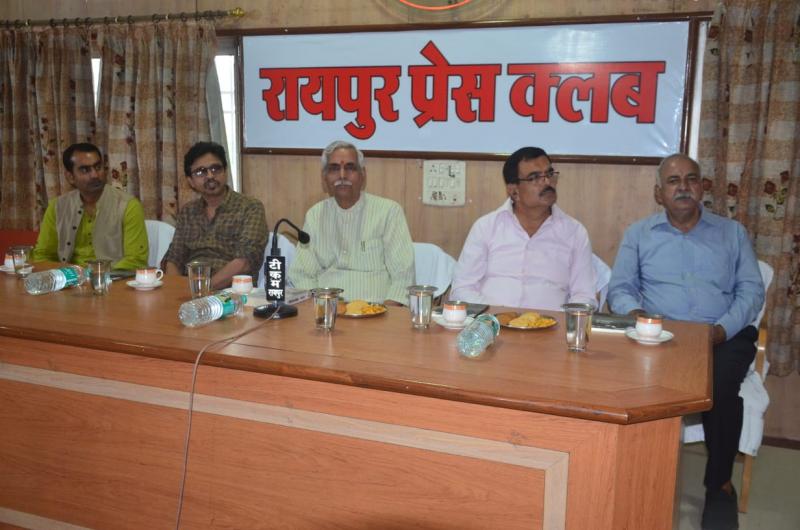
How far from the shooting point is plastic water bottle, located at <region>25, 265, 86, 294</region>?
2459mm

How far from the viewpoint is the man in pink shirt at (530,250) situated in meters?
2.98

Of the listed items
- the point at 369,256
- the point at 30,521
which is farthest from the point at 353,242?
the point at 30,521

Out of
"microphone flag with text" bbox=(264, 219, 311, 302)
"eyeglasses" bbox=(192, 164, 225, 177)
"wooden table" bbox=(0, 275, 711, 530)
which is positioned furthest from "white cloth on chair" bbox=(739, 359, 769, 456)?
"eyeglasses" bbox=(192, 164, 225, 177)

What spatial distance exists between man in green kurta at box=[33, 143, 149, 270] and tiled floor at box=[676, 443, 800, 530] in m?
2.77

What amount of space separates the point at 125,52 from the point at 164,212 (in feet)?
3.10

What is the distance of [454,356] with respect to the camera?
5.82ft

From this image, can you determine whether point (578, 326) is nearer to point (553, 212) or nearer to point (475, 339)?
point (475, 339)

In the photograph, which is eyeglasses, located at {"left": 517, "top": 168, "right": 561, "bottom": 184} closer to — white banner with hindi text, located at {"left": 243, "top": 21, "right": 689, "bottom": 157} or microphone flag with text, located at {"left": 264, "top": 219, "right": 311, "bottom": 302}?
white banner with hindi text, located at {"left": 243, "top": 21, "right": 689, "bottom": 157}

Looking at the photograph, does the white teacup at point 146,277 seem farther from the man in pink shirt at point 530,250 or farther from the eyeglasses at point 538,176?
the eyeglasses at point 538,176

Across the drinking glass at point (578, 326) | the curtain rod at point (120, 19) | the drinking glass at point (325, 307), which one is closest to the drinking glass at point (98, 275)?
the drinking glass at point (325, 307)

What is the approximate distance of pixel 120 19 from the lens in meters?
4.03

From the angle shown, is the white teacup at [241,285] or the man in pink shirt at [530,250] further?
the man in pink shirt at [530,250]

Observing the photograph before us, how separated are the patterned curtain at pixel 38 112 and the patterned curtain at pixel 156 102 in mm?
201

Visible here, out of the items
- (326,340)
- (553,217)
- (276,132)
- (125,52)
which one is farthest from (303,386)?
(125,52)
